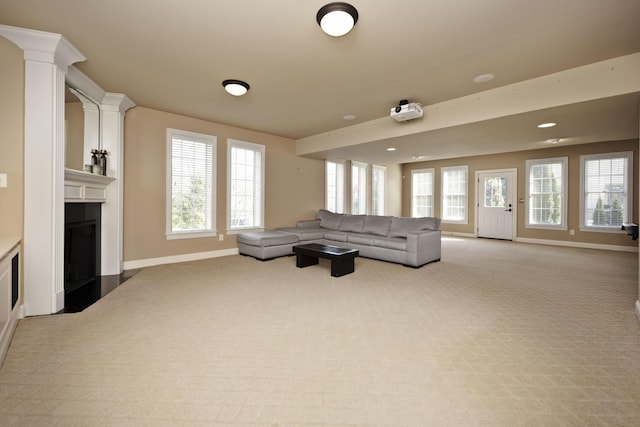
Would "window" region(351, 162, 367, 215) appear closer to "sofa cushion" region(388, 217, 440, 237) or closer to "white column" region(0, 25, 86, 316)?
"sofa cushion" region(388, 217, 440, 237)

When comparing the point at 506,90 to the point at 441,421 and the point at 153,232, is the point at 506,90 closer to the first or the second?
the point at 441,421

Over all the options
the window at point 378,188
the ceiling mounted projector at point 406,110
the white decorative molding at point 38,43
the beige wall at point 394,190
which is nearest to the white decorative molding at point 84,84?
the white decorative molding at point 38,43

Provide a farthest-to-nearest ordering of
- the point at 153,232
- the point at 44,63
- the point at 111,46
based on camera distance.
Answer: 1. the point at 153,232
2. the point at 111,46
3. the point at 44,63

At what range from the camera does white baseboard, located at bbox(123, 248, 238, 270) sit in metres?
4.60

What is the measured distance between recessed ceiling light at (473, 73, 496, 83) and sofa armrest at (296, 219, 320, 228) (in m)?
4.39

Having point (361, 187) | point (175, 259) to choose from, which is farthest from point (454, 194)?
point (175, 259)

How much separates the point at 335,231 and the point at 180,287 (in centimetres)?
350

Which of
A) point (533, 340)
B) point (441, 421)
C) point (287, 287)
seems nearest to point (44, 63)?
point (287, 287)

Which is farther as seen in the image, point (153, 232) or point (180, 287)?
point (153, 232)

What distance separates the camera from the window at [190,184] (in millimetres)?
5016

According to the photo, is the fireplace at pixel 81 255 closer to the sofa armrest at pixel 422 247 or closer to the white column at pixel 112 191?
the white column at pixel 112 191

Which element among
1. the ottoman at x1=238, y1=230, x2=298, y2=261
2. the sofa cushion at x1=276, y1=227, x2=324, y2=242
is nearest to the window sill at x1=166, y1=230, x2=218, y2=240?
the ottoman at x1=238, y1=230, x2=298, y2=261

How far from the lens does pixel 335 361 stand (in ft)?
6.36

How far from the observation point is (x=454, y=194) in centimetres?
909
